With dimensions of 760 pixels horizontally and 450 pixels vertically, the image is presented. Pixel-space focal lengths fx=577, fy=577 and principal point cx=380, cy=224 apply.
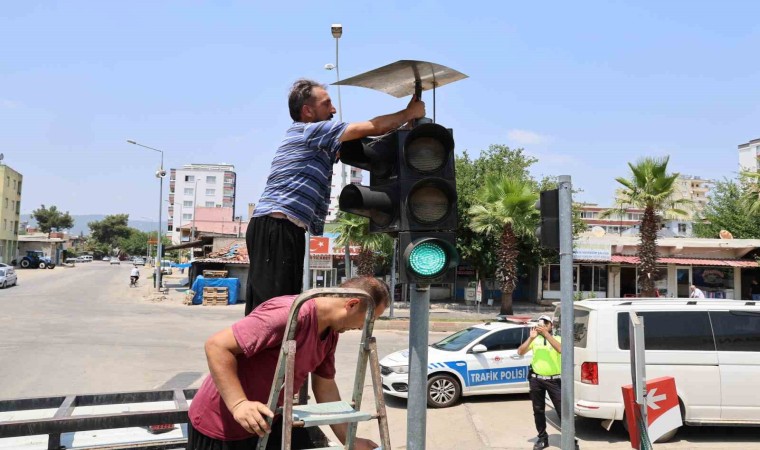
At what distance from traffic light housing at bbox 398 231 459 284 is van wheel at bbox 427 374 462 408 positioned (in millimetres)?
7554

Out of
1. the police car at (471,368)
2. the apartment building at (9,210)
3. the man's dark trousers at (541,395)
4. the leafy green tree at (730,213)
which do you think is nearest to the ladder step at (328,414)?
the man's dark trousers at (541,395)

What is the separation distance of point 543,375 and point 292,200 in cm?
606

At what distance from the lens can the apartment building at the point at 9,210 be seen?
63094 mm

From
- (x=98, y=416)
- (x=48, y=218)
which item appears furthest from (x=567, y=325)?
(x=48, y=218)

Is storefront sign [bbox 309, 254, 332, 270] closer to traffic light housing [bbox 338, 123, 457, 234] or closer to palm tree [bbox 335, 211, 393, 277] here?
palm tree [bbox 335, 211, 393, 277]

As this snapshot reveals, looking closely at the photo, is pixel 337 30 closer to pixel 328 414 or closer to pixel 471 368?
pixel 471 368

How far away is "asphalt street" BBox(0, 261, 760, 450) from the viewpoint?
855 cm

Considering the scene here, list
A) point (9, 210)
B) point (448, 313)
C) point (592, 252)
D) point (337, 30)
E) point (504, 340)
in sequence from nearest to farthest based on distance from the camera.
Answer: point (504, 340)
point (337, 30)
point (448, 313)
point (592, 252)
point (9, 210)

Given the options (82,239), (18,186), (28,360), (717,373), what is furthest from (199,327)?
(82,239)

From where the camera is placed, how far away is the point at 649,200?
22656 mm

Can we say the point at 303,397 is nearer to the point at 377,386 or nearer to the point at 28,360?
the point at 377,386

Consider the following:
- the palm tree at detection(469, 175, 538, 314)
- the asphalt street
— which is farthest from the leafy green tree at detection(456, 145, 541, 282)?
the asphalt street

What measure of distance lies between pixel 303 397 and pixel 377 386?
89 cm

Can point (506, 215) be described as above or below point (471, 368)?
above
